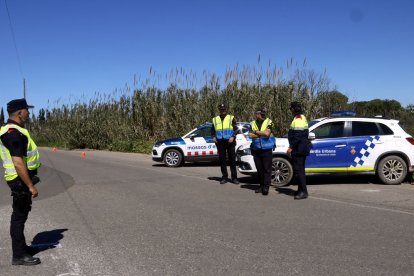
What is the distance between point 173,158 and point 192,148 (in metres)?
0.81

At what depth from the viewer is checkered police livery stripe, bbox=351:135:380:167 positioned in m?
10.4

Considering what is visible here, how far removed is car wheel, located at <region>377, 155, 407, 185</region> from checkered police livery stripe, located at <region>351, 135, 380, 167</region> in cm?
42

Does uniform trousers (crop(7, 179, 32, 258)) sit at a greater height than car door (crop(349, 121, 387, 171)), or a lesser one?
lesser

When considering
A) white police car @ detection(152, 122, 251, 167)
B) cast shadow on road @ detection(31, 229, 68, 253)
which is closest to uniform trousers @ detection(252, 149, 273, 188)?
cast shadow on road @ detection(31, 229, 68, 253)

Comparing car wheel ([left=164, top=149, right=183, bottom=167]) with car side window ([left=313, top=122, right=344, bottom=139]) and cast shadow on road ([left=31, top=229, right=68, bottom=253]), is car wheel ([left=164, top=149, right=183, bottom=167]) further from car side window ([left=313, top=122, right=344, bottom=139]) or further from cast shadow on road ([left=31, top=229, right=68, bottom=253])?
cast shadow on road ([left=31, top=229, right=68, bottom=253])

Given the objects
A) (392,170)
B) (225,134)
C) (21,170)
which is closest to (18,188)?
(21,170)

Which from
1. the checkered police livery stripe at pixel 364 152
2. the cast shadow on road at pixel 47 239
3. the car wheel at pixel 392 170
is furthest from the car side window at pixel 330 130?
the cast shadow on road at pixel 47 239

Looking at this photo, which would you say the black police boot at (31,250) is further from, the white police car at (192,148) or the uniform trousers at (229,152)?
the white police car at (192,148)

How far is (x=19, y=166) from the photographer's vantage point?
181 inches

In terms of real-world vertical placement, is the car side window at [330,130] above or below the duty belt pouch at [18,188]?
above

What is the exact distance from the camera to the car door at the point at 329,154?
34.0 feet

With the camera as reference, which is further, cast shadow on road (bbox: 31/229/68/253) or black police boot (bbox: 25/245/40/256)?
cast shadow on road (bbox: 31/229/68/253)

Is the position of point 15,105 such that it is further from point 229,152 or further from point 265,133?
point 229,152

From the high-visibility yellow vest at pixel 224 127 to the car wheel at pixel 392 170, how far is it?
3.61 metres
